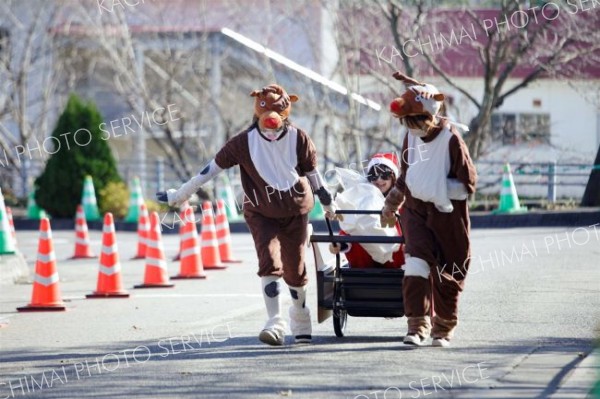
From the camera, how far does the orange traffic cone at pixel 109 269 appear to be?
13367 mm

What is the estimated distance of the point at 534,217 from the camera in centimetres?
2145

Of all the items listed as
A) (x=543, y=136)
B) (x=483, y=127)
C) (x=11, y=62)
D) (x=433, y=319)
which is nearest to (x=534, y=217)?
(x=483, y=127)

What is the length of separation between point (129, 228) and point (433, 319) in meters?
16.8

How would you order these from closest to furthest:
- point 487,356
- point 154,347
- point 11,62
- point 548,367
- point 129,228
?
point 548,367, point 487,356, point 154,347, point 129,228, point 11,62

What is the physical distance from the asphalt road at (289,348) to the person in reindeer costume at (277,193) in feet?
1.29

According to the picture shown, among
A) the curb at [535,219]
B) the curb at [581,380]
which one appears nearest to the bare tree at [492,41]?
the curb at [535,219]

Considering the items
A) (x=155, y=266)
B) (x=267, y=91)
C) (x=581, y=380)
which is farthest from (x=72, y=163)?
(x=581, y=380)

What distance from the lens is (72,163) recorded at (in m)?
27.5

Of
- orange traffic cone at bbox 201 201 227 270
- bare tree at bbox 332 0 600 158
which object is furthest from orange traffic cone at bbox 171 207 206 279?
bare tree at bbox 332 0 600 158

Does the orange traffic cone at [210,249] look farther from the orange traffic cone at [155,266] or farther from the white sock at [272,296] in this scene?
the white sock at [272,296]

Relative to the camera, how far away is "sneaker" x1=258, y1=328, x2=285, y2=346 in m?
9.20

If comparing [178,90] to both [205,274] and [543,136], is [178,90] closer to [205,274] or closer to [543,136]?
[543,136]

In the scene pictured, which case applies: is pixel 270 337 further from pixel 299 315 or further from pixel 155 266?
Answer: pixel 155 266

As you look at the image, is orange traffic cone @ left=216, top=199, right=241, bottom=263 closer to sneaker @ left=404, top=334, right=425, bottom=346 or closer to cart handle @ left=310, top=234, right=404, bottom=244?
cart handle @ left=310, top=234, right=404, bottom=244
